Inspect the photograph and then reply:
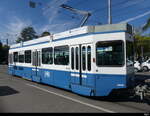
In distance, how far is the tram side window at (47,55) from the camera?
11456 mm

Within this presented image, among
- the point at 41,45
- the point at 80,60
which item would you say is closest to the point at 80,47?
the point at 80,60

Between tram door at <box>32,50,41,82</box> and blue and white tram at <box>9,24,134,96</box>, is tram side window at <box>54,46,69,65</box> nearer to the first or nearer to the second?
blue and white tram at <box>9,24,134,96</box>

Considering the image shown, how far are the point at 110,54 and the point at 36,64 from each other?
7240mm


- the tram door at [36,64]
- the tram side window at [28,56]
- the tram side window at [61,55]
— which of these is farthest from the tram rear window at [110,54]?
the tram side window at [28,56]

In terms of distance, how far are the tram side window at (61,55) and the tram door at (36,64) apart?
8.47 feet

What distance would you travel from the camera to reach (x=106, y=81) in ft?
25.5

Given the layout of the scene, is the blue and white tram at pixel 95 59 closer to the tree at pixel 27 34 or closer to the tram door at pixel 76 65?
the tram door at pixel 76 65

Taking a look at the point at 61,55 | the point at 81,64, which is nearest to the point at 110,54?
the point at 81,64

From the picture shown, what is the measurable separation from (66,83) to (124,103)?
133 inches

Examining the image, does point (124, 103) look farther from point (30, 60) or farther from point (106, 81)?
point (30, 60)

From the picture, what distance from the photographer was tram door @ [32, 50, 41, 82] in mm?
13128

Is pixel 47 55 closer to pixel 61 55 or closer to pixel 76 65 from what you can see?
pixel 61 55

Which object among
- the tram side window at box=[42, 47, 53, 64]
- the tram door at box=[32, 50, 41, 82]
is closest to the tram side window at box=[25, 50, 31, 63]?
the tram door at box=[32, 50, 41, 82]

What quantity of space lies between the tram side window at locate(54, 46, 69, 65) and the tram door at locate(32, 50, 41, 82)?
2582mm
